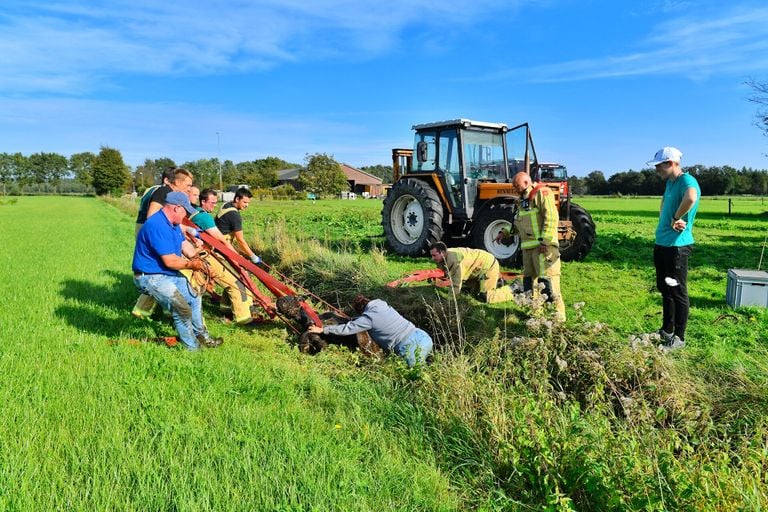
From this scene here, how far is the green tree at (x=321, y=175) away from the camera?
6562cm

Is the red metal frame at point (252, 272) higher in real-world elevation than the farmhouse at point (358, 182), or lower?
lower

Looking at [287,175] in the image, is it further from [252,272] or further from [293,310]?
[293,310]

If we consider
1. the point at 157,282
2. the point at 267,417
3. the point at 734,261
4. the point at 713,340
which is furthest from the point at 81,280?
the point at 734,261

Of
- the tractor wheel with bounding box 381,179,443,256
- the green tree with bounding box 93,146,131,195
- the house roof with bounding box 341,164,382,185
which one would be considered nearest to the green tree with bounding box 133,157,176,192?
the green tree with bounding box 93,146,131,195

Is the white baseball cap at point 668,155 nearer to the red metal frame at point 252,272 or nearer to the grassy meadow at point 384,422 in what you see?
the grassy meadow at point 384,422

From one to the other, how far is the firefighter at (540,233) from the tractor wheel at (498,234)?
104 inches

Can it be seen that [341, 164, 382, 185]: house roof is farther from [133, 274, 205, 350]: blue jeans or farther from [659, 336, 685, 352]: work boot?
[659, 336, 685, 352]: work boot

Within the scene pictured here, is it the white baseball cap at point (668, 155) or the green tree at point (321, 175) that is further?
the green tree at point (321, 175)

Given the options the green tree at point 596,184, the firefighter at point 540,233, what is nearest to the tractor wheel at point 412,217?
the firefighter at point 540,233

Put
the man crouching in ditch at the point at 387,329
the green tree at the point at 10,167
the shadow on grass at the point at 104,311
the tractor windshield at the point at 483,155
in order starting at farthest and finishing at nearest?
the green tree at the point at 10,167 → the tractor windshield at the point at 483,155 → the shadow on grass at the point at 104,311 → the man crouching in ditch at the point at 387,329

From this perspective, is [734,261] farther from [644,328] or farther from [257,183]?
[257,183]

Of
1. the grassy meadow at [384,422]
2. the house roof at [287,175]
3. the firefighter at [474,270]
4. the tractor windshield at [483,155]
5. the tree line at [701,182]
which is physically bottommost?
the grassy meadow at [384,422]

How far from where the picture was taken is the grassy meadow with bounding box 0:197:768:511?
2.58m

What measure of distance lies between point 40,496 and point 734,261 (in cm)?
1121
